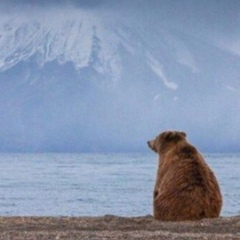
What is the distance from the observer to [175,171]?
14891 mm

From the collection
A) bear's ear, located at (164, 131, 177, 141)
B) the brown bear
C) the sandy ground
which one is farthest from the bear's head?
the sandy ground

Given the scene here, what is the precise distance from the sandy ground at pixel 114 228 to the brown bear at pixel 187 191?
315 millimetres

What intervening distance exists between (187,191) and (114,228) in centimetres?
138

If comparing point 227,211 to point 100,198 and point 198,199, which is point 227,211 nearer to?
point 100,198

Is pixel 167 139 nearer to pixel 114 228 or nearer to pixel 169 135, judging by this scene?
pixel 169 135

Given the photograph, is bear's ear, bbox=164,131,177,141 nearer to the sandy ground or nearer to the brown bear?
the brown bear

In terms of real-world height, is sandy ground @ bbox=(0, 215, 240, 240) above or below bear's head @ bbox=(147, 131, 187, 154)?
below

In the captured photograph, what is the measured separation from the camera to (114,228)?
13.7m

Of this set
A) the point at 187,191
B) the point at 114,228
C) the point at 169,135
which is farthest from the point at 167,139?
the point at 114,228

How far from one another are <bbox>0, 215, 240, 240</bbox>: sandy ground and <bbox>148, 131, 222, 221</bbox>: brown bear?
1.03 ft

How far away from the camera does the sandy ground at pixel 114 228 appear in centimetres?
1251

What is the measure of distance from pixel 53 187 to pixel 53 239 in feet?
170

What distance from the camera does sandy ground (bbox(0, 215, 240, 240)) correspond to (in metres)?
12.5

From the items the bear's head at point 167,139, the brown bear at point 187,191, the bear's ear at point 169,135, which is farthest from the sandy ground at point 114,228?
the bear's ear at point 169,135
